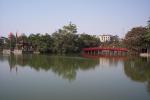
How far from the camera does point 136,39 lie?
30203mm

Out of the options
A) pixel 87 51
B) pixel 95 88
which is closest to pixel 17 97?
pixel 95 88

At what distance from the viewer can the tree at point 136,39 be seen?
30.2 meters

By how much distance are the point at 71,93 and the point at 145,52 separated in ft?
84.8

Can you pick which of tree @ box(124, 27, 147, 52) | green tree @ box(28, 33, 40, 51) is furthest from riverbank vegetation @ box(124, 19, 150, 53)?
green tree @ box(28, 33, 40, 51)

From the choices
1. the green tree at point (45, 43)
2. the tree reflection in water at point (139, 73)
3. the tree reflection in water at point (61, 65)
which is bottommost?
the tree reflection in water at point (139, 73)

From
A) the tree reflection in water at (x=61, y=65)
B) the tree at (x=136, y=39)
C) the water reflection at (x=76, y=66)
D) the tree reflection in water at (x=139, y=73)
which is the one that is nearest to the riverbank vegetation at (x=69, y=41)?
the tree at (x=136, y=39)

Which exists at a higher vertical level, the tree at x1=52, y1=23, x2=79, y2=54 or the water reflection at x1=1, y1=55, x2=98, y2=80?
the tree at x1=52, y1=23, x2=79, y2=54

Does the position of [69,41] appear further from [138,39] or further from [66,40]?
[138,39]

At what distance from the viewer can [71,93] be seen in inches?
365

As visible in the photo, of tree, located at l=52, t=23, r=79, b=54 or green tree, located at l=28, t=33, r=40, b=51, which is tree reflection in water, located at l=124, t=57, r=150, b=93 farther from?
green tree, located at l=28, t=33, r=40, b=51

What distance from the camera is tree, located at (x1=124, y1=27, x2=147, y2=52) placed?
30.2 metres

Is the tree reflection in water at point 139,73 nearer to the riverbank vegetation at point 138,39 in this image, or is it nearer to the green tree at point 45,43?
the riverbank vegetation at point 138,39

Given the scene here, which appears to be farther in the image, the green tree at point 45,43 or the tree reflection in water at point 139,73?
the green tree at point 45,43

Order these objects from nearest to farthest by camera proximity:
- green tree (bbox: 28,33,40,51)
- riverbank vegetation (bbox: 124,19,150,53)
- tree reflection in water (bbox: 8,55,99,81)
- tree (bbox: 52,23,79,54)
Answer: tree reflection in water (bbox: 8,55,99,81) < riverbank vegetation (bbox: 124,19,150,53) < tree (bbox: 52,23,79,54) < green tree (bbox: 28,33,40,51)
